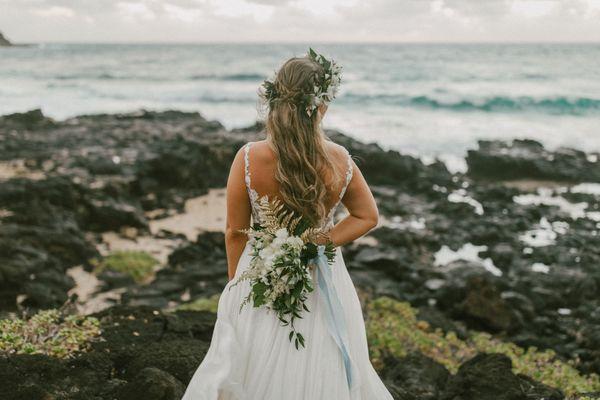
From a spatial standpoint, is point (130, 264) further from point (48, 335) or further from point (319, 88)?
point (319, 88)

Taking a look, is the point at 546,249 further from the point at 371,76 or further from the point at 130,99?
the point at 371,76

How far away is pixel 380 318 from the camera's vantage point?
8.59 m

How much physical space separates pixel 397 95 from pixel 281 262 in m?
42.4

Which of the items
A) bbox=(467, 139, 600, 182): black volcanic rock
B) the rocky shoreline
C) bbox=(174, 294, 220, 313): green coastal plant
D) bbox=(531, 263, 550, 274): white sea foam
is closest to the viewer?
the rocky shoreline

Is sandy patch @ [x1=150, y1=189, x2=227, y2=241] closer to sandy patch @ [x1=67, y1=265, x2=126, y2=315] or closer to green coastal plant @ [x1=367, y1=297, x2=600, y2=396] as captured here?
sandy patch @ [x1=67, y1=265, x2=126, y2=315]

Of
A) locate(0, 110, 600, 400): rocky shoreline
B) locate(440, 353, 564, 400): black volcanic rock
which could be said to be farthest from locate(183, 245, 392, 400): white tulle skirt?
locate(440, 353, 564, 400): black volcanic rock

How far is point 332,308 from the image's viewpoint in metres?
3.30

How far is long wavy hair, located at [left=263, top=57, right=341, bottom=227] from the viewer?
3.03 meters

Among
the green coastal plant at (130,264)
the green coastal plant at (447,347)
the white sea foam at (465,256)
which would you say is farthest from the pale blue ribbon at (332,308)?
the white sea foam at (465,256)

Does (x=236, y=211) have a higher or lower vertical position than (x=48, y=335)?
higher

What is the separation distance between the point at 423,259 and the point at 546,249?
2.93m

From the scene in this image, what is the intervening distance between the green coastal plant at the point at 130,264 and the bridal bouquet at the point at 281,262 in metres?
7.81

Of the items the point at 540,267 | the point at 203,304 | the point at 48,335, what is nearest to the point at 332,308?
the point at 48,335

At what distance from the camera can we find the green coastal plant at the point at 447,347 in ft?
23.2
